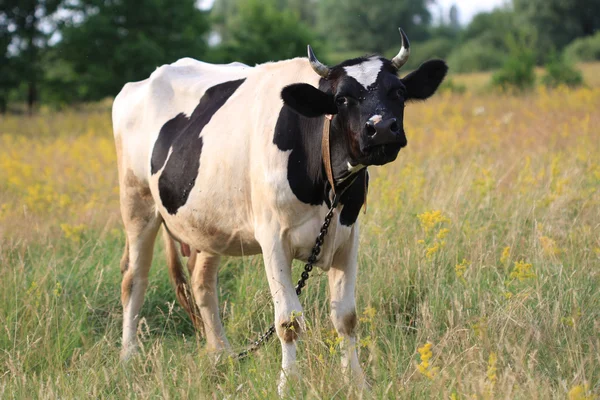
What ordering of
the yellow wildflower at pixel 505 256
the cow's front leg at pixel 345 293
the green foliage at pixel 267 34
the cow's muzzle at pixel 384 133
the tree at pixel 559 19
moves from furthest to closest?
the tree at pixel 559 19
the green foliage at pixel 267 34
the yellow wildflower at pixel 505 256
the cow's front leg at pixel 345 293
the cow's muzzle at pixel 384 133

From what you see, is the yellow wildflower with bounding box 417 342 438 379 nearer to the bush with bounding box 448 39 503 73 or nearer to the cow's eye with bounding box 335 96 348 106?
the cow's eye with bounding box 335 96 348 106

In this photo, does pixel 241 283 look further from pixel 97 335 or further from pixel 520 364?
pixel 520 364

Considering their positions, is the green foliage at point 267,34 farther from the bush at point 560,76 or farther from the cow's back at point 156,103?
the cow's back at point 156,103

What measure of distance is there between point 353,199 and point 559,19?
49.9m

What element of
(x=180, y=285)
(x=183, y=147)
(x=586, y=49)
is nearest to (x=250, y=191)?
(x=183, y=147)

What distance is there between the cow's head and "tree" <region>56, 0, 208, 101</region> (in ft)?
76.9

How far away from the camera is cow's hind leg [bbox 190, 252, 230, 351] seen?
529 cm

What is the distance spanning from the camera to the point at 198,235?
4.72 m

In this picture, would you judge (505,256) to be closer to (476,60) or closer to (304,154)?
(304,154)

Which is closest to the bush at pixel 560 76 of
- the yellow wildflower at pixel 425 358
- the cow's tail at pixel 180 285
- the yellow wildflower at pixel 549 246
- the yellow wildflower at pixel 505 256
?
the yellow wildflower at pixel 549 246

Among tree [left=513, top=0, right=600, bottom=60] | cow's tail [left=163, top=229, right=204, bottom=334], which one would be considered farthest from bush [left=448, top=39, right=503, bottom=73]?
cow's tail [left=163, top=229, right=204, bottom=334]

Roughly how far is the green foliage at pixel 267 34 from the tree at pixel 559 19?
57.4 feet

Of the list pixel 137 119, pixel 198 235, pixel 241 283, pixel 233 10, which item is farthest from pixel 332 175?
pixel 233 10

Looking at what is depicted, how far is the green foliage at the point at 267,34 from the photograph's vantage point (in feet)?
123
